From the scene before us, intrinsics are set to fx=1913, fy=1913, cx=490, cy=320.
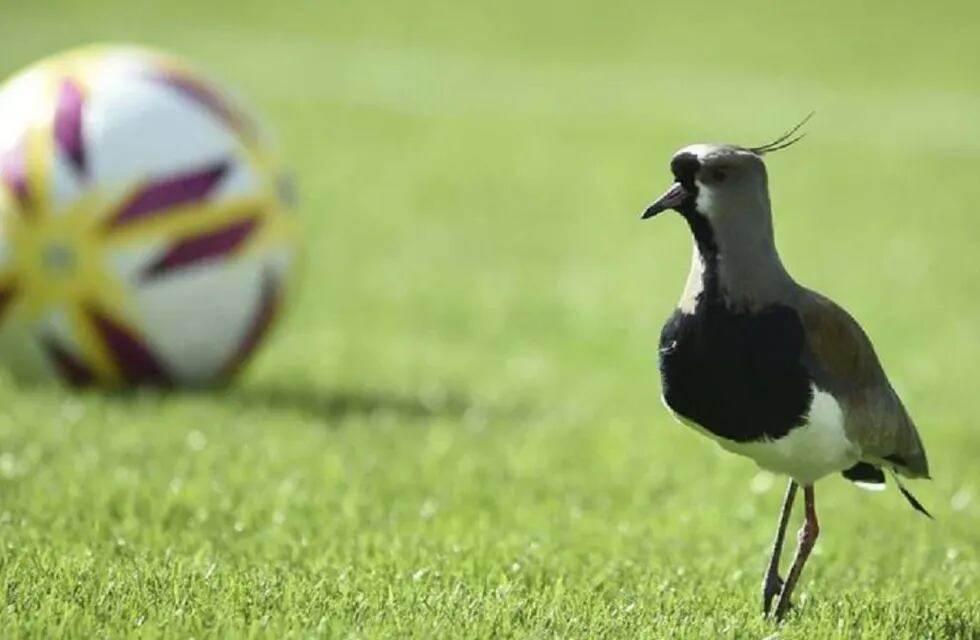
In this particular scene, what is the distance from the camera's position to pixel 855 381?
618 centimetres

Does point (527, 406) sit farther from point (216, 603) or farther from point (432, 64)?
point (432, 64)

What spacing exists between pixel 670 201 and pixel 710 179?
152 mm

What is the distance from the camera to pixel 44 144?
11.2 m

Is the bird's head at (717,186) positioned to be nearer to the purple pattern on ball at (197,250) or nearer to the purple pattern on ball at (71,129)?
the purple pattern on ball at (197,250)

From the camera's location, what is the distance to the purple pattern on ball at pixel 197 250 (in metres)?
11.1

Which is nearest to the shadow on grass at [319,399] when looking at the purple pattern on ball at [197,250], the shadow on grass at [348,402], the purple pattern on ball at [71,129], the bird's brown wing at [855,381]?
the shadow on grass at [348,402]

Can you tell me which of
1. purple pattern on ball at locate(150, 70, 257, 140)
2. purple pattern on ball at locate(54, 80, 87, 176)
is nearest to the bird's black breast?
purple pattern on ball at locate(54, 80, 87, 176)

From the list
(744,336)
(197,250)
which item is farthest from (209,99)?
(744,336)

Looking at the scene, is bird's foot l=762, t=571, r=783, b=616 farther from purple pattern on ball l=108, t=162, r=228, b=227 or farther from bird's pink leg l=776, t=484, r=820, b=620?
purple pattern on ball l=108, t=162, r=228, b=227

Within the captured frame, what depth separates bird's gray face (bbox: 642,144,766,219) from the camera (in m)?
5.85

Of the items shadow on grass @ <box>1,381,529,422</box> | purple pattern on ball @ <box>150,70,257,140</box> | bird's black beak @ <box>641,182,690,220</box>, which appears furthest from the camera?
purple pattern on ball @ <box>150,70,257,140</box>

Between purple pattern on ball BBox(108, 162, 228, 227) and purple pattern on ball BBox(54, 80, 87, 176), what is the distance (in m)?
0.34

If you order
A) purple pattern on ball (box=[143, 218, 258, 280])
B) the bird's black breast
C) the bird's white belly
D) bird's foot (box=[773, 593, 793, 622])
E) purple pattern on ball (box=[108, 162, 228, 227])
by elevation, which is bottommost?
purple pattern on ball (box=[143, 218, 258, 280])

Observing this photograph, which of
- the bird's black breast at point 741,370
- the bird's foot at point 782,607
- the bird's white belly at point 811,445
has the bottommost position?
the bird's foot at point 782,607
